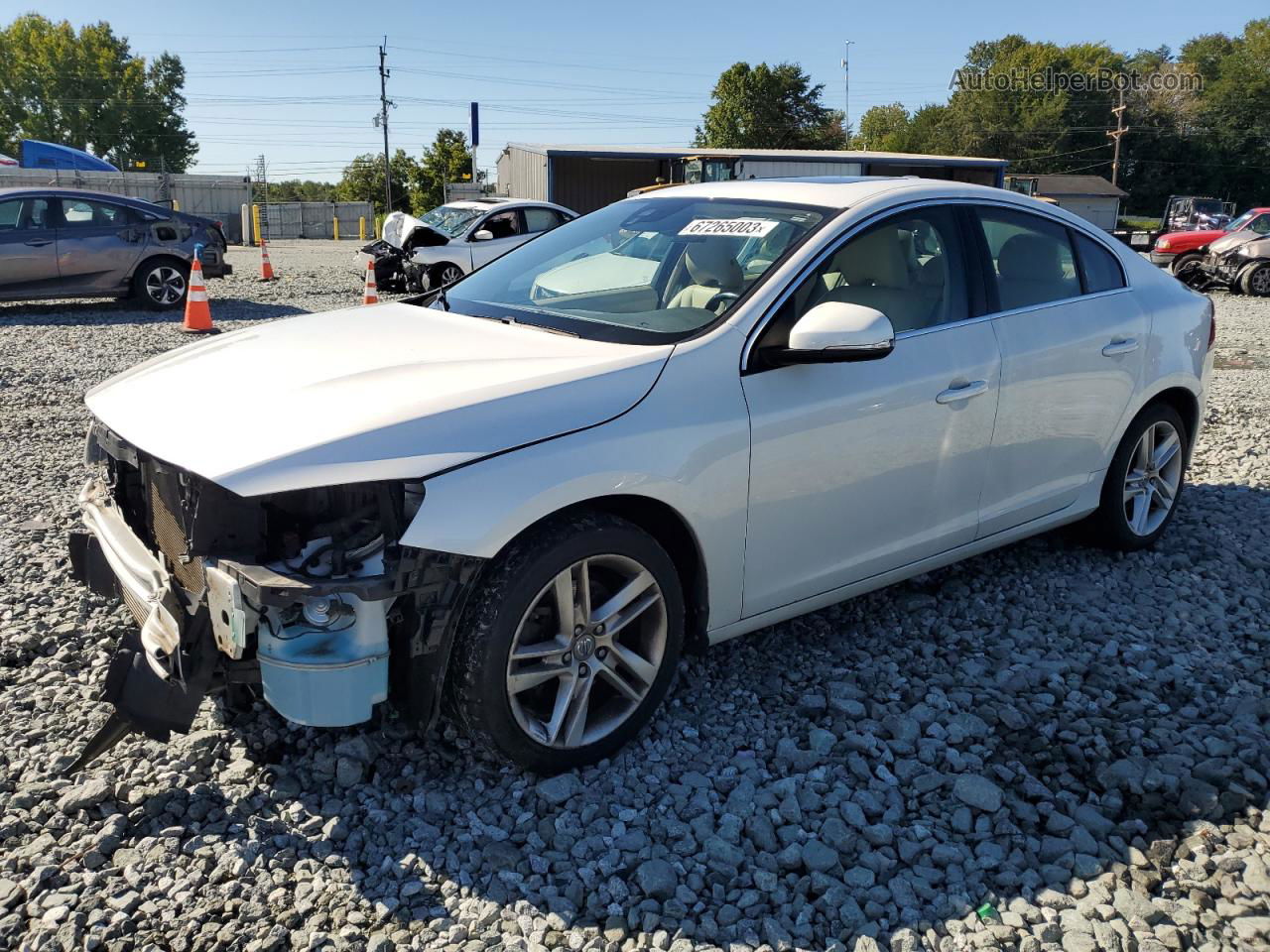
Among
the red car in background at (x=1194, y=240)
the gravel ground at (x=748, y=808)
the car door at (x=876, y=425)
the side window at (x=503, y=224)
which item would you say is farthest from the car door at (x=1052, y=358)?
the red car in background at (x=1194, y=240)

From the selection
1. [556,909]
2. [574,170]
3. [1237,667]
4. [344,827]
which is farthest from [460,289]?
[574,170]

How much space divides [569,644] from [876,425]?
128 centimetres

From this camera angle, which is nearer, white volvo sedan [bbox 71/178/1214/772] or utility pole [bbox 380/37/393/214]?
white volvo sedan [bbox 71/178/1214/772]

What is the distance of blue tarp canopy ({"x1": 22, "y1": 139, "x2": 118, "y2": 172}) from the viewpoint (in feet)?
127

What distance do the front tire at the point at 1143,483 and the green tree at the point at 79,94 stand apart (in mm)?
94275

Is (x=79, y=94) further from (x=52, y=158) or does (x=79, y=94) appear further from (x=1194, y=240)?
(x=1194, y=240)

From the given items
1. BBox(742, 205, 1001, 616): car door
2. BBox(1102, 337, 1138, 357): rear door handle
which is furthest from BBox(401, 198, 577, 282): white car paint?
BBox(742, 205, 1001, 616): car door

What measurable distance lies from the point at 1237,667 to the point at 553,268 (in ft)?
9.57

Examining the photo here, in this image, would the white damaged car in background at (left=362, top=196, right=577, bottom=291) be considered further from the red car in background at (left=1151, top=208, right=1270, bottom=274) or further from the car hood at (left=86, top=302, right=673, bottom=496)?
the car hood at (left=86, top=302, right=673, bottom=496)

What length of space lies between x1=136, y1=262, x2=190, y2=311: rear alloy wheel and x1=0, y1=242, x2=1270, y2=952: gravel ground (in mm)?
9970

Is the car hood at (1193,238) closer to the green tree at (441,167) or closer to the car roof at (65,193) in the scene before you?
the car roof at (65,193)

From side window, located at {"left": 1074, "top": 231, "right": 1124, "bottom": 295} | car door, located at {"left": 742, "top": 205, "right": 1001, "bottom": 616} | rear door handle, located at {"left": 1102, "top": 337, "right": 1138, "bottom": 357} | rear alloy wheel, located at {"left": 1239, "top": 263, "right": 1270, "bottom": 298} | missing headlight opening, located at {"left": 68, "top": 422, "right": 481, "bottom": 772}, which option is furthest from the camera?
rear alloy wheel, located at {"left": 1239, "top": 263, "right": 1270, "bottom": 298}

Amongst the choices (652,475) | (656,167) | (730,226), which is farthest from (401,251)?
(656,167)

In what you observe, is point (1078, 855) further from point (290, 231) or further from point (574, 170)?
point (290, 231)
